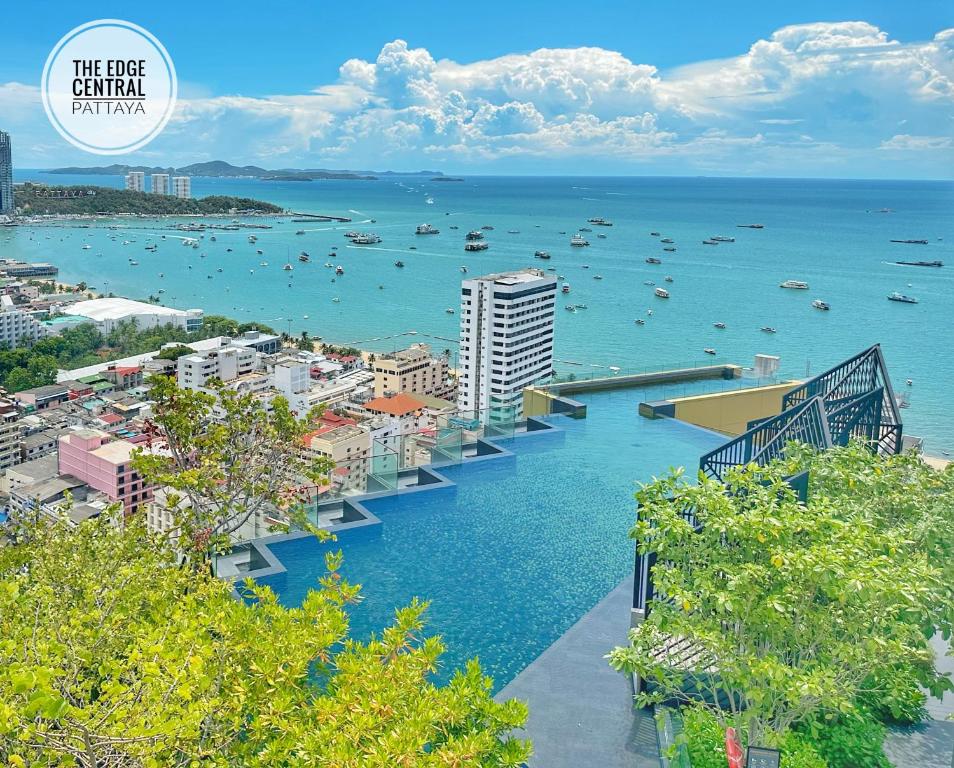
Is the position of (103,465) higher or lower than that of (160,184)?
lower

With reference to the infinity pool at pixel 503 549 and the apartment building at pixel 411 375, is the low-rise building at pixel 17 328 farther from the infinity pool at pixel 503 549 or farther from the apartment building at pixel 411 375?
the infinity pool at pixel 503 549

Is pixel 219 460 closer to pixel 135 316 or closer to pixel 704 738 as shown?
pixel 704 738

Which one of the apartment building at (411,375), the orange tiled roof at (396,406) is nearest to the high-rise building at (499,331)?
the apartment building at (411,375)

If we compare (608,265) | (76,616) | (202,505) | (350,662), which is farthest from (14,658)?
(608,265)

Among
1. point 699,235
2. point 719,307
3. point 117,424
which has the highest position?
point 699,235

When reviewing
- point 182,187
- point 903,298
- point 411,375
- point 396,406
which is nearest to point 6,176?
point 182,187

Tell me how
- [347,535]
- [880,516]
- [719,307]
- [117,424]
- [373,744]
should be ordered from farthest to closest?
[719,307]
[117,424]
[347,535]
[880,516]
[373,744]

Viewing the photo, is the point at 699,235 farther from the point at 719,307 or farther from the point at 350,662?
the point at 350,662

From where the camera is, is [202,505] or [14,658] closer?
[14,658]
